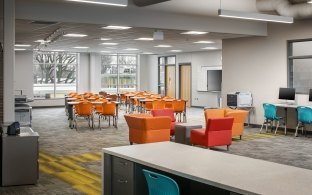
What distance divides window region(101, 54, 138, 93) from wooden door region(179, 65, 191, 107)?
383cm

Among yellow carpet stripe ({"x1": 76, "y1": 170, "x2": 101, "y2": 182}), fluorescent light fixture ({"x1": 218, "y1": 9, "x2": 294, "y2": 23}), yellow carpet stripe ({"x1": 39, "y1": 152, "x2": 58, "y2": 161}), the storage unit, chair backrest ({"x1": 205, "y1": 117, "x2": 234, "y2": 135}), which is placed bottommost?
yellow carpet stripe ({"x1": 76, "y1": 170, "x2": 101, "y2": 182})

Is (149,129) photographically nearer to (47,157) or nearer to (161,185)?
(47,157)

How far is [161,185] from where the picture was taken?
3.13 meters

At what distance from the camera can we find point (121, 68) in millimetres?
24719

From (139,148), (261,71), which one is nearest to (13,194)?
(139,148)

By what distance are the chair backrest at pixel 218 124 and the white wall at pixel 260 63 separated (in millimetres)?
4244

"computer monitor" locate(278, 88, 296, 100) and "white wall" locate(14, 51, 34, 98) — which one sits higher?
"white wall" locate(14, 51, 34, 98)

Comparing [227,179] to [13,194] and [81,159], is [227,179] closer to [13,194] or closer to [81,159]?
[13,194]

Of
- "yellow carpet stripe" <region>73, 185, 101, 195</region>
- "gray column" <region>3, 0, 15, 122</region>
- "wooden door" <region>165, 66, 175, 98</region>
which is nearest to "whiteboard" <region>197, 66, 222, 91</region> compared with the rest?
"wooden door" <region>165, 66, 175, 98</region>

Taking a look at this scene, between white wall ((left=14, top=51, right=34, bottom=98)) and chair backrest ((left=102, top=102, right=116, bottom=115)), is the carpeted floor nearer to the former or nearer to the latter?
chair backrest ((left=102, top=102, right=116, bottom=115))

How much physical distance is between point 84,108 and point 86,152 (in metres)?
3.92

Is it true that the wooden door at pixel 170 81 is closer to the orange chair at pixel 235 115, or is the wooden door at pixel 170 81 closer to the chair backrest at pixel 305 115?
the chair backrest at pixel 305 115

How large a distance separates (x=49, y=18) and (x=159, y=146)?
5.74 m

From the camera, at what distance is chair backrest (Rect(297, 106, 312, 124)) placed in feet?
34.8
